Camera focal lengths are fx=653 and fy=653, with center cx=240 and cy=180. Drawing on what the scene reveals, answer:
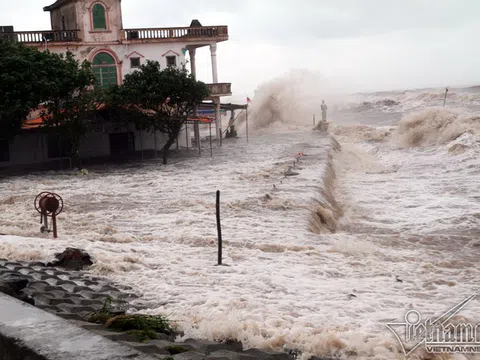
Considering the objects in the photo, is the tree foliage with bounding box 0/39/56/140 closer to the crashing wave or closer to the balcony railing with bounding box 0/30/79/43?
the balcony railing with bounding box 0/30/79/43

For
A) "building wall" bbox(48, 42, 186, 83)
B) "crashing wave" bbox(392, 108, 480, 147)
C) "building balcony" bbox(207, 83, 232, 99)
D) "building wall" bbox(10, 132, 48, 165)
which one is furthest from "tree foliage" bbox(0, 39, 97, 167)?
"crashing wave" bbox(392, 108, 480, 147)

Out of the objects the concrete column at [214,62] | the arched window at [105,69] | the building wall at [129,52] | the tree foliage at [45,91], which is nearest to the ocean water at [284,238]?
the tree foliage at [45,91]

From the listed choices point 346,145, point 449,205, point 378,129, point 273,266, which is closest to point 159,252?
point 273,266

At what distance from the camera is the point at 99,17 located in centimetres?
3183

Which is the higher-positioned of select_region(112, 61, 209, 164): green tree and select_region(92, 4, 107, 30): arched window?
select_region(92, 4, 107, 30): arched window

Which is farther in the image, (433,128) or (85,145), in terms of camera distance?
(433,128)

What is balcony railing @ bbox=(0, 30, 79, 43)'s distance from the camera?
2992 cm

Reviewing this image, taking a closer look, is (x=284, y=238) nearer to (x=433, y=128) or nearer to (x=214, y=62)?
(x=214, y=62)

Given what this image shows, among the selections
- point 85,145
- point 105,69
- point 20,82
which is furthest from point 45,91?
point 105,69

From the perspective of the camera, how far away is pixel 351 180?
2380 centimetres

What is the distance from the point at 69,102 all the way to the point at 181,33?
33.0ft

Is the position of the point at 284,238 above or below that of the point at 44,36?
below

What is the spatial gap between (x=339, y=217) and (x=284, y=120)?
35.4m

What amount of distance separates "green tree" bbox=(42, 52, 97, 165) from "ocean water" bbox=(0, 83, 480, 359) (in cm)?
186
